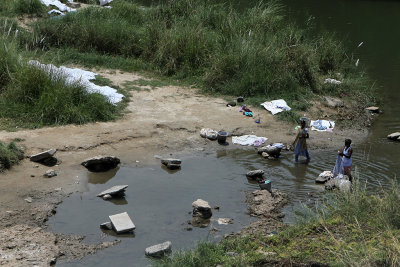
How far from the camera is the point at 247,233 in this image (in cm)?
696

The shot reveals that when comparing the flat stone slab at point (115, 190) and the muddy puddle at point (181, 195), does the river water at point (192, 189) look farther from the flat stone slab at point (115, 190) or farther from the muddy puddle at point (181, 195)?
the flat stone slab at point (115, 190)

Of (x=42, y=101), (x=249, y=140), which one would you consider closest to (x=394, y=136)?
(x=249, y=140)

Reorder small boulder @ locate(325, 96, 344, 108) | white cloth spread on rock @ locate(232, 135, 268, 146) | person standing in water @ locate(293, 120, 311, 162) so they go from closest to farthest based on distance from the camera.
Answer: person standing in water @ locate(293, 120, 311, 162)
white cloth spread on rock @ locate(232, 135, 268, 146)
small boulder @ locate(325, 96, 344, 108)

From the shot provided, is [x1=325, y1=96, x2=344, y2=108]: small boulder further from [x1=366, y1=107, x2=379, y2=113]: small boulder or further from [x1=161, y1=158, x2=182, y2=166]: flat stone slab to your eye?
[x1=161, y1=158, x2=182, y2=166]: flat stone slab

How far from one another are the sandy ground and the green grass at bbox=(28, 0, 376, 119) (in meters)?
0.63

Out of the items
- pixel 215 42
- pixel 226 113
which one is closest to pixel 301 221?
pixel 226 113

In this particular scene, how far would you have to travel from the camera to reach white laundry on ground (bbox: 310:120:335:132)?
10.8m

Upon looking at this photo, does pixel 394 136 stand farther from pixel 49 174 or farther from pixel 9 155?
pixel 9 155

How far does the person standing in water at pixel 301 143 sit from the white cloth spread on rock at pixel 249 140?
0.74m

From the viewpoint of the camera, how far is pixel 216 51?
1217cm

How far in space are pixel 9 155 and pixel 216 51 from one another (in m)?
5.42

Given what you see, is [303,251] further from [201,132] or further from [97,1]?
[97,1]

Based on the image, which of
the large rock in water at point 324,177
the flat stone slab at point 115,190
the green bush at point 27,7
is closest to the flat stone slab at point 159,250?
the flat stone slab at point 115,190

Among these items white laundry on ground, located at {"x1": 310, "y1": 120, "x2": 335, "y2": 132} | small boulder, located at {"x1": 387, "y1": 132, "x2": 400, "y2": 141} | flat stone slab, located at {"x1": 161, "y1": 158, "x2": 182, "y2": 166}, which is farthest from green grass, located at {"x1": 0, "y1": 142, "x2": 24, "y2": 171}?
small boulder, located at {"x1": 387, "y1": 132, "x2": 400, "y2": 141}
